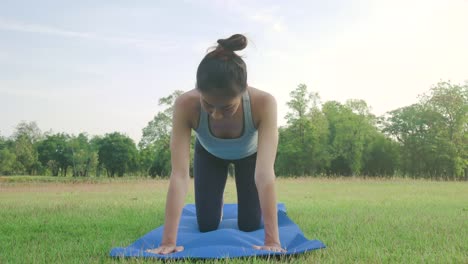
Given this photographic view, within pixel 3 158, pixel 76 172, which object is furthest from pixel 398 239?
pixel 76 172

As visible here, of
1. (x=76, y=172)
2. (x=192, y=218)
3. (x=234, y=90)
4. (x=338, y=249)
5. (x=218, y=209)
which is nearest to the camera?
(x=234, y=90)

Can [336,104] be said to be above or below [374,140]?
above

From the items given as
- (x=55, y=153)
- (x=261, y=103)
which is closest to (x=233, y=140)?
(x=261, y=103)

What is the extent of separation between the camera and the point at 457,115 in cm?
4003

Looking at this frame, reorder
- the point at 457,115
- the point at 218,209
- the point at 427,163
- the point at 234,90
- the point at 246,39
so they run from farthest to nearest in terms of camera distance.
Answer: the point at 427,163 → the point at 457,115 → the point at 218,209 → the point at 246,39 → the point at 234,90

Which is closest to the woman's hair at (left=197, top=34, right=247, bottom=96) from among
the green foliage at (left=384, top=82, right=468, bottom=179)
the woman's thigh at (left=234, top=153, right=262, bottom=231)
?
the woman's thigh at (left=234, top=153, right=262, bottom=231)

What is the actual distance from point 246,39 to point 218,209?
2.21m

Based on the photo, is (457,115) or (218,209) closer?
(218,209)

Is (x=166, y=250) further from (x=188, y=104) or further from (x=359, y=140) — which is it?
(x=359, y=140)

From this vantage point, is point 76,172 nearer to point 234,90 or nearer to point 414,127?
point 414,127

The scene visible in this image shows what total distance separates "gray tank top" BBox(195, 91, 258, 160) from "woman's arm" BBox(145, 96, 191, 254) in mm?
181

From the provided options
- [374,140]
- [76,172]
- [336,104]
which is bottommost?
[76,172]

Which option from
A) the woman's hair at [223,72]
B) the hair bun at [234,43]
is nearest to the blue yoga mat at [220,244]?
the woman's hair at [223,72]

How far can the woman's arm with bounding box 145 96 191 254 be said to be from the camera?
3.36 metres
